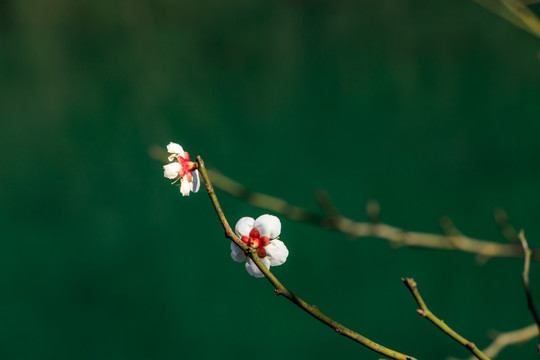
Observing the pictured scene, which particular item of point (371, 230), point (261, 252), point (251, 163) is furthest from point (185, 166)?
point (251, 163)

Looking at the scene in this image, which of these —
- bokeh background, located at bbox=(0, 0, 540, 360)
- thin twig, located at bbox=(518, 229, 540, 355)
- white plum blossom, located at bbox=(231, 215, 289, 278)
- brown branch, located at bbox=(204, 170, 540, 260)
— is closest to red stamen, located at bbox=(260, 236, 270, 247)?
white plum blossom, located at bbox=(231, 215, 289, 278)

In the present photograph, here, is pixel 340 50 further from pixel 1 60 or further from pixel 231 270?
pixel 1 60

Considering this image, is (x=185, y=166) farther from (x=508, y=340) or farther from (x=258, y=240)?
(x=508, y=340)

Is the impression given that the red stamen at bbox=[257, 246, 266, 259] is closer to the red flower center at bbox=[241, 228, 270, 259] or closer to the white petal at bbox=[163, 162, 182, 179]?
the red flower center at bbox=[241, 228, 270, 259]

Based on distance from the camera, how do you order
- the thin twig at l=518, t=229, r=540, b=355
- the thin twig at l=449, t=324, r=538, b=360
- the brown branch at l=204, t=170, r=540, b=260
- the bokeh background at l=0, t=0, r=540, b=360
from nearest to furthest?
the thin twig at l=518, t=229, r=540, b=355, the thin twig at l=449, t=324, r=538, b=360, the brown branch at l=204, t=170, r=540, b=260, the bokeh background at l=0, t=0, r=540, b=360

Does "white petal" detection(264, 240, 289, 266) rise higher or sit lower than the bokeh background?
lower

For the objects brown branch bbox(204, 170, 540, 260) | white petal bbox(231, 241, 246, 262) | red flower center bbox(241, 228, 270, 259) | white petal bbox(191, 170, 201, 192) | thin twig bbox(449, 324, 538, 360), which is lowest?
white petal bbox(231, 241, 246, 262)
